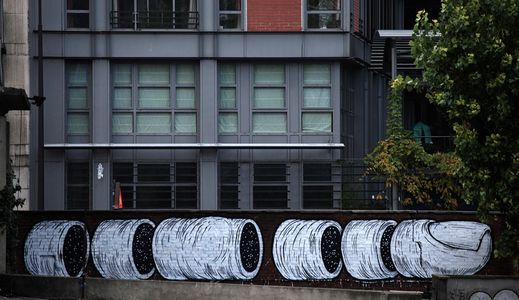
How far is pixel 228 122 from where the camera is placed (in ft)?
139

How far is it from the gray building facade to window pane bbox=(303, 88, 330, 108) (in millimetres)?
36

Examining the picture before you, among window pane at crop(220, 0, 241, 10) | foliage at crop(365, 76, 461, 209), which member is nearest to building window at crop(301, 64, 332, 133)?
window pane at crop(220, 0, 241, 10)

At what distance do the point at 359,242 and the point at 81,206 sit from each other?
15.1 meters

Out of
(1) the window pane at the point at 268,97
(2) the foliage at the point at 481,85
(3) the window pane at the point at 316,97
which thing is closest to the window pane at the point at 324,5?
(3) the window pane at the point at 316,97

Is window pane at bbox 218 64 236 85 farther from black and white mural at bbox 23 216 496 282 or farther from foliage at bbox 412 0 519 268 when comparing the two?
foliage at bbox 412 0 519 268

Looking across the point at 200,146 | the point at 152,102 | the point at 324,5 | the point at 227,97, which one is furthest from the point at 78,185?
the point at 324,5

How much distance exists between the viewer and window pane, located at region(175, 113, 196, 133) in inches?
1667

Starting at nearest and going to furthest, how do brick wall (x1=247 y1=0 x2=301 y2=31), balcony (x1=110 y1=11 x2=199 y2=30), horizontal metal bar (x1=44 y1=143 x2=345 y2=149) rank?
horizontal metal bar (x1=44 y1=143 x2=345 y2=149)
brick wall (x1=247 y1=0 x2=301 y2=31)
balcony (x1=110 y1=11 x2=199 y2=30)

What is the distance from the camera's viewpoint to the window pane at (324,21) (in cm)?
4234

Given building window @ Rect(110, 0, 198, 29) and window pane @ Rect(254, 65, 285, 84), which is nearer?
building window @ Rect(110, 0, 198, 29)

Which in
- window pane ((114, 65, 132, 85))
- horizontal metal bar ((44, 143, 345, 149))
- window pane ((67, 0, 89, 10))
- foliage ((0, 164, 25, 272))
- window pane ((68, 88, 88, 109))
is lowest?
foliage ((0, 164, 25, 272))

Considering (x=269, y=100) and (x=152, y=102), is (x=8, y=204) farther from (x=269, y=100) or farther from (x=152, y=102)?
(x=269, y=100)

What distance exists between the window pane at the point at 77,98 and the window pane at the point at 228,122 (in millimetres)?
4828

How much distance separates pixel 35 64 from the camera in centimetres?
4125
